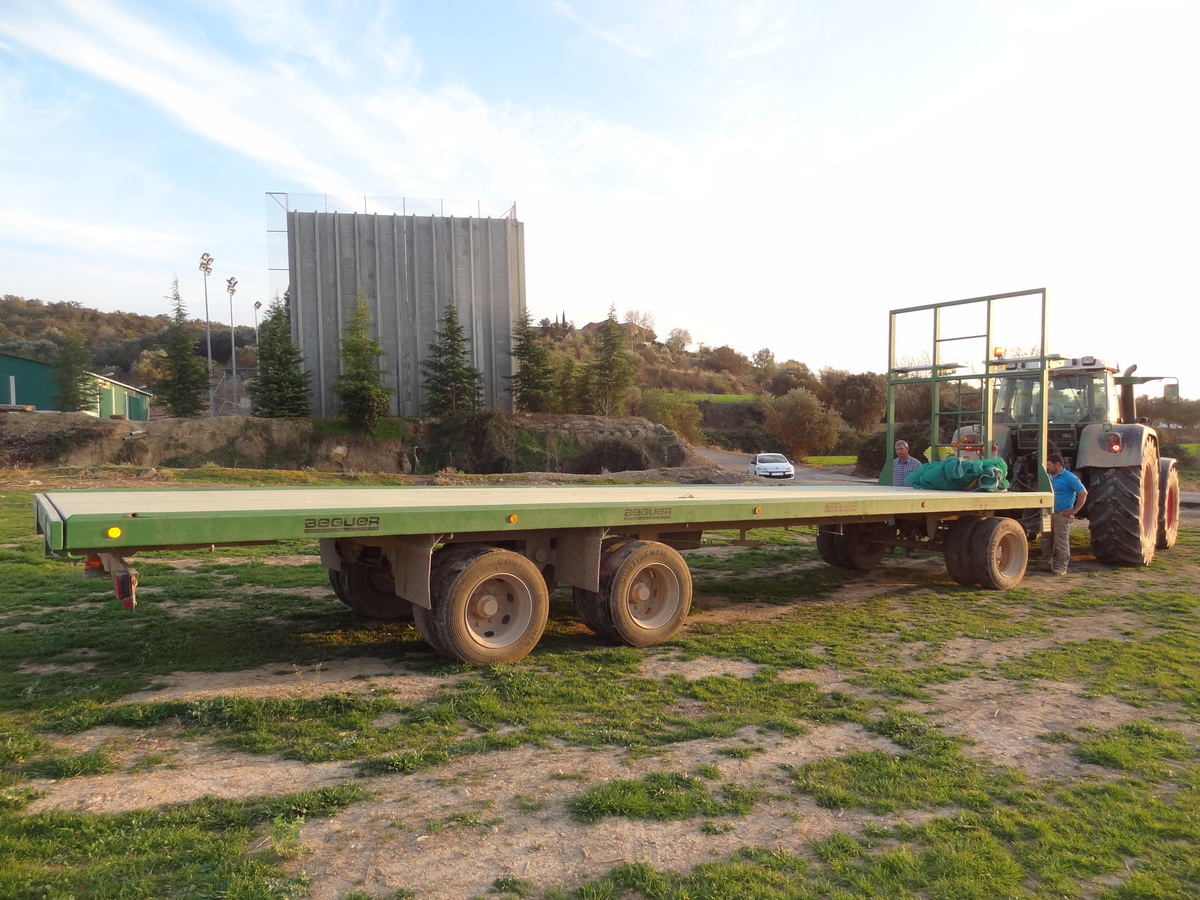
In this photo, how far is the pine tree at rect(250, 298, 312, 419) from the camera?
34.5 meters

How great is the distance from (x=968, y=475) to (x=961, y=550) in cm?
96

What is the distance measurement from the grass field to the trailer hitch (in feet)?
2.47

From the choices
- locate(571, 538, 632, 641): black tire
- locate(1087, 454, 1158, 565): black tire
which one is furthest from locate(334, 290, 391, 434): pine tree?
locate(571, 538, 632, 641): black tire

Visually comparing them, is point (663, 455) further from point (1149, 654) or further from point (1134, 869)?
point (1134, 869)

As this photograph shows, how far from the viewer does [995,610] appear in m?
8.88

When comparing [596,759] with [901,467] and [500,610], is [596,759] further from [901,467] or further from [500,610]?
[901,467]

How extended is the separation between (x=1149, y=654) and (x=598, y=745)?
523 centimetres

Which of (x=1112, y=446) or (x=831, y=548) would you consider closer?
(x=1112, y=446)

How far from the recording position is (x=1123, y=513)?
11414mm

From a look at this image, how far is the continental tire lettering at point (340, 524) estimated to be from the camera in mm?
5172

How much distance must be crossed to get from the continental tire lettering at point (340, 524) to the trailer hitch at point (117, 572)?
1.05 m

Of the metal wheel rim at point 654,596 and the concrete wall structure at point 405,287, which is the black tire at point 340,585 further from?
the concrete wall structure at point 405,287

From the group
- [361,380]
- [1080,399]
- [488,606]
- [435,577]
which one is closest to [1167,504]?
[1080,399]

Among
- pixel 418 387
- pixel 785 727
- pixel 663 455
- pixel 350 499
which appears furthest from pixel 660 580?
pixel 418 387
